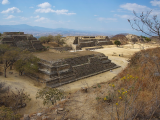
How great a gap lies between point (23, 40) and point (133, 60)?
15492 mm

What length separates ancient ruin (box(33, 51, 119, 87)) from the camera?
32.1 feet

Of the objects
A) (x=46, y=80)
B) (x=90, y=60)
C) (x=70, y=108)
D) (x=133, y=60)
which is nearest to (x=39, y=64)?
(x=46, y=80)

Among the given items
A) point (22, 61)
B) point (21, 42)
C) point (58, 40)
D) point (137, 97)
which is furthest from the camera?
point (58, 40)

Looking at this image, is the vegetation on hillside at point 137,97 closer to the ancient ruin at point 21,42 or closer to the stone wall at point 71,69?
the stone wall at point 71,69

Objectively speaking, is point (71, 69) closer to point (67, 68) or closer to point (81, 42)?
point (67, 68)

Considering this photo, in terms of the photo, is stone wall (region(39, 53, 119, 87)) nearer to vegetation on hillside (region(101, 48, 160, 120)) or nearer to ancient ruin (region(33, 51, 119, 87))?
ancient ruin (region(33, 51, 119, 87))

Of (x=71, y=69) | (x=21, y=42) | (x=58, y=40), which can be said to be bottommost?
(x=71, y=69)

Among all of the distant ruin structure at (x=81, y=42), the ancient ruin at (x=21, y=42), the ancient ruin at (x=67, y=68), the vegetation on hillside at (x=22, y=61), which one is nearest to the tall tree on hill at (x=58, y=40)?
the distant ruin structure at (x=81, y=42)

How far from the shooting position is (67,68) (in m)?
10.9

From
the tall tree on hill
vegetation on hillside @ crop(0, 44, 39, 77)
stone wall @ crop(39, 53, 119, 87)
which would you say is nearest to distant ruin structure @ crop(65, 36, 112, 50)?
the tall tree on hill

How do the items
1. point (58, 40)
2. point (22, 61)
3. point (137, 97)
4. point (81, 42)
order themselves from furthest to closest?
point (58, 40) < point (81, 42) < point (22, 61) < point (137, 97)

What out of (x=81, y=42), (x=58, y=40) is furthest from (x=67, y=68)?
(x=58, y=40)

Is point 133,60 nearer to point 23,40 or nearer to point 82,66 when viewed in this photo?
point 82,66

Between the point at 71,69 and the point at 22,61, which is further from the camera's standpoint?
the point at 71,69
